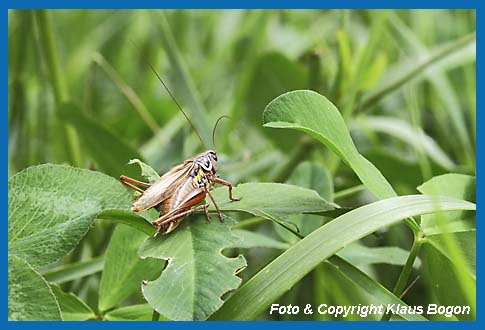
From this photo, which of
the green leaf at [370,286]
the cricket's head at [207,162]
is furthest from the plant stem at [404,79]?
the green leaf at [370,286]

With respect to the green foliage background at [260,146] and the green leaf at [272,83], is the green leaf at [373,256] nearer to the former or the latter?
the green foliage background at [260,146]

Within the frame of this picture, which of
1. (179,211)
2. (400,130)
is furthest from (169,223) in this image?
(400,130)

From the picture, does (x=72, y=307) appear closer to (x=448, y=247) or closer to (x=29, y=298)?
(x=29, y=298)

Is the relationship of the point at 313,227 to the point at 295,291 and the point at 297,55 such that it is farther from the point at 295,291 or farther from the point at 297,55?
the point at 297,55

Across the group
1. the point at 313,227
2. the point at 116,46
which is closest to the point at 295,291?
the point at 313,227

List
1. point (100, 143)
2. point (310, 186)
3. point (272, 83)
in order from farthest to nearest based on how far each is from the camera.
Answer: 1. point (272, 83)
2. point (100, 143)
3. point (310, 186)

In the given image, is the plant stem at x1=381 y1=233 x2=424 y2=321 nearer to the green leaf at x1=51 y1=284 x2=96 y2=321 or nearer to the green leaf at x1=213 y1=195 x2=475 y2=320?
the green leaf at x1=213 y1=195 x2=475 y2=320
